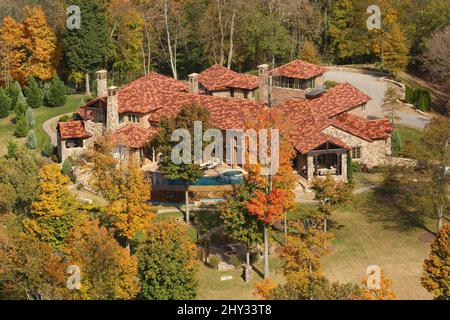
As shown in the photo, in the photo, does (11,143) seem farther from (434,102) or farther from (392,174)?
(434,102)

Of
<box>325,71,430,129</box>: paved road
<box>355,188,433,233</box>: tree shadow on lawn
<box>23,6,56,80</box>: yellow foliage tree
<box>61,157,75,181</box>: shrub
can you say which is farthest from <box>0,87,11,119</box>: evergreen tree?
<box>355,188,433,233</box>: tree shadow on lawn

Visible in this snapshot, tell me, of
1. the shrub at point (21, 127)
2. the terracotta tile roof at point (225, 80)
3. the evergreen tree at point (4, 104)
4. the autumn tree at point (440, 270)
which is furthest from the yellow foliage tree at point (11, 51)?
the autumn tree at point (440, 270)

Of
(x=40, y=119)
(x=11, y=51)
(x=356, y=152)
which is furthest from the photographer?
(x=11, y=51)

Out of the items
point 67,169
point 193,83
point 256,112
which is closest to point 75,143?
point 67,169

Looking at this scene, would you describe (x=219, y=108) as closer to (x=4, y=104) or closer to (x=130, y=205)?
(x=130, y=205)

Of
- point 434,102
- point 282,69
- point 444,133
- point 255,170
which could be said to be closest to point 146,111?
point 282,69

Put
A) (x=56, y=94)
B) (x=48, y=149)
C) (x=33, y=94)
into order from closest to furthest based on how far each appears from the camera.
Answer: (x=48, y=149) < (x=33, y=94) < (x=56, y=94)
